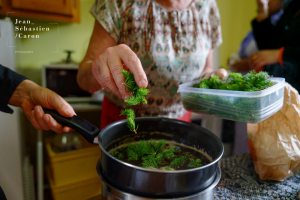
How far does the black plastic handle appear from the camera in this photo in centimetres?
38

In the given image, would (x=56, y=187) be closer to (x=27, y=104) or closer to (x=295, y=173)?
(x=27, y=104)

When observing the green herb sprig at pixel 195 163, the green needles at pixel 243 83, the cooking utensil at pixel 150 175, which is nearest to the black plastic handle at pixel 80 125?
the cooking utensil at pixel 150 175

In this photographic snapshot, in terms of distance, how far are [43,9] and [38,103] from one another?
1.60ft

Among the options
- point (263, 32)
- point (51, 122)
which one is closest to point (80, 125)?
point (51, 122)

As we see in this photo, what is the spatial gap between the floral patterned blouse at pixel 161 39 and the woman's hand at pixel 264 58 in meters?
0.30

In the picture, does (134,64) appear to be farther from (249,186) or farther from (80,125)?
(249,186)

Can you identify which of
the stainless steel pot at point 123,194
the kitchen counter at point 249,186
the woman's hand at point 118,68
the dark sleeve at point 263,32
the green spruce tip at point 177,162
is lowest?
the kitchen counter at point 249,186

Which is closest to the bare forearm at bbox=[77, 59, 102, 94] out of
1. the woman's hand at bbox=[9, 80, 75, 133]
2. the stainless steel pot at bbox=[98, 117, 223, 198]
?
the woman's hand at bbox=[9, 80, 75, 133]

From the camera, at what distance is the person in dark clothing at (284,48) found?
75cm

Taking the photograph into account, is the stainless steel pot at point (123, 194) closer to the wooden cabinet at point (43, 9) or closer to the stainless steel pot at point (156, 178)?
the stainless steel pot at point (156, 178)

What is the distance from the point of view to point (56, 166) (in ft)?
2.15

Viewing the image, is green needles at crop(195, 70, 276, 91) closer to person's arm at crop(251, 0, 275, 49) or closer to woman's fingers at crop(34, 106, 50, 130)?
woman's fingers at crop(34, 106, 50, 130)

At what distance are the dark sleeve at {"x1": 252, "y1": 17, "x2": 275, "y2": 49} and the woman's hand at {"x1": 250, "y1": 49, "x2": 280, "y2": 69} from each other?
6cm

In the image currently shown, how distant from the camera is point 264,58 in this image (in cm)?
85
